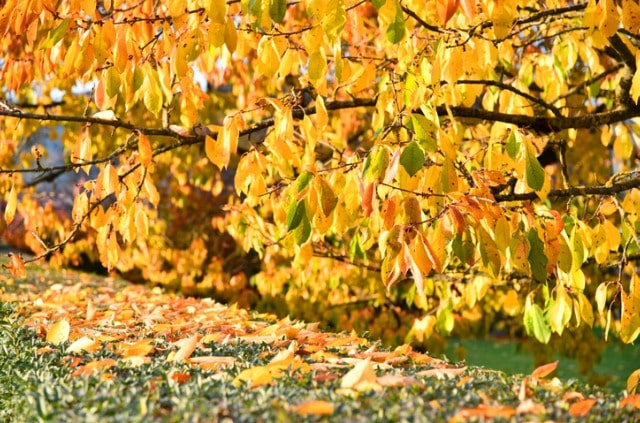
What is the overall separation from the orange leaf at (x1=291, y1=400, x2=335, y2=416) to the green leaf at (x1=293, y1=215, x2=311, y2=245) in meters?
0.95

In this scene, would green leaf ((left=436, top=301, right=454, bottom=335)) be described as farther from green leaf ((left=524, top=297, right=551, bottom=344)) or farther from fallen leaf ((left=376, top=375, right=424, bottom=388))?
fallen leaf ((left=376, top=375, right=424, bottom=388))

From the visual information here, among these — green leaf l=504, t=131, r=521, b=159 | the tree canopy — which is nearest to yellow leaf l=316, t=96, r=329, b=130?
the tree canopy

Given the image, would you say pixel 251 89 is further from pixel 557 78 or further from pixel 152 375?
pixel 152 375

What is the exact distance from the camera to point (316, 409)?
69.2 inches

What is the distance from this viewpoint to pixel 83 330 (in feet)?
11.4

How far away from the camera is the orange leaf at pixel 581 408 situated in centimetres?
195

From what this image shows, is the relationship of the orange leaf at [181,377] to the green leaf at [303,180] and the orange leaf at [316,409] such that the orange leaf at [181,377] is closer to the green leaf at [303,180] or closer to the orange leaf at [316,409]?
the orange leaf at [316,409]

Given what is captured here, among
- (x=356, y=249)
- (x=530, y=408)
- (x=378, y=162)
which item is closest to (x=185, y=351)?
(x=378, y=162)

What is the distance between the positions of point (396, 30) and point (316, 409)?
1401 millimetres

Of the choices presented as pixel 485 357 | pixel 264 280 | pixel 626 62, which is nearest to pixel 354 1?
pixel 626 62

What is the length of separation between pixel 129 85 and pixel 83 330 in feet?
3.96

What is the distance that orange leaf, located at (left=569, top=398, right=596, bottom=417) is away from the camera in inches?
76.9

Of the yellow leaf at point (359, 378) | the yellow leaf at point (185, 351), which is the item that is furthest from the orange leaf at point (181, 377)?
the yellow leaf at point (359, 378)

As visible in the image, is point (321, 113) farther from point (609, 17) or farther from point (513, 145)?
point (609, 17)
